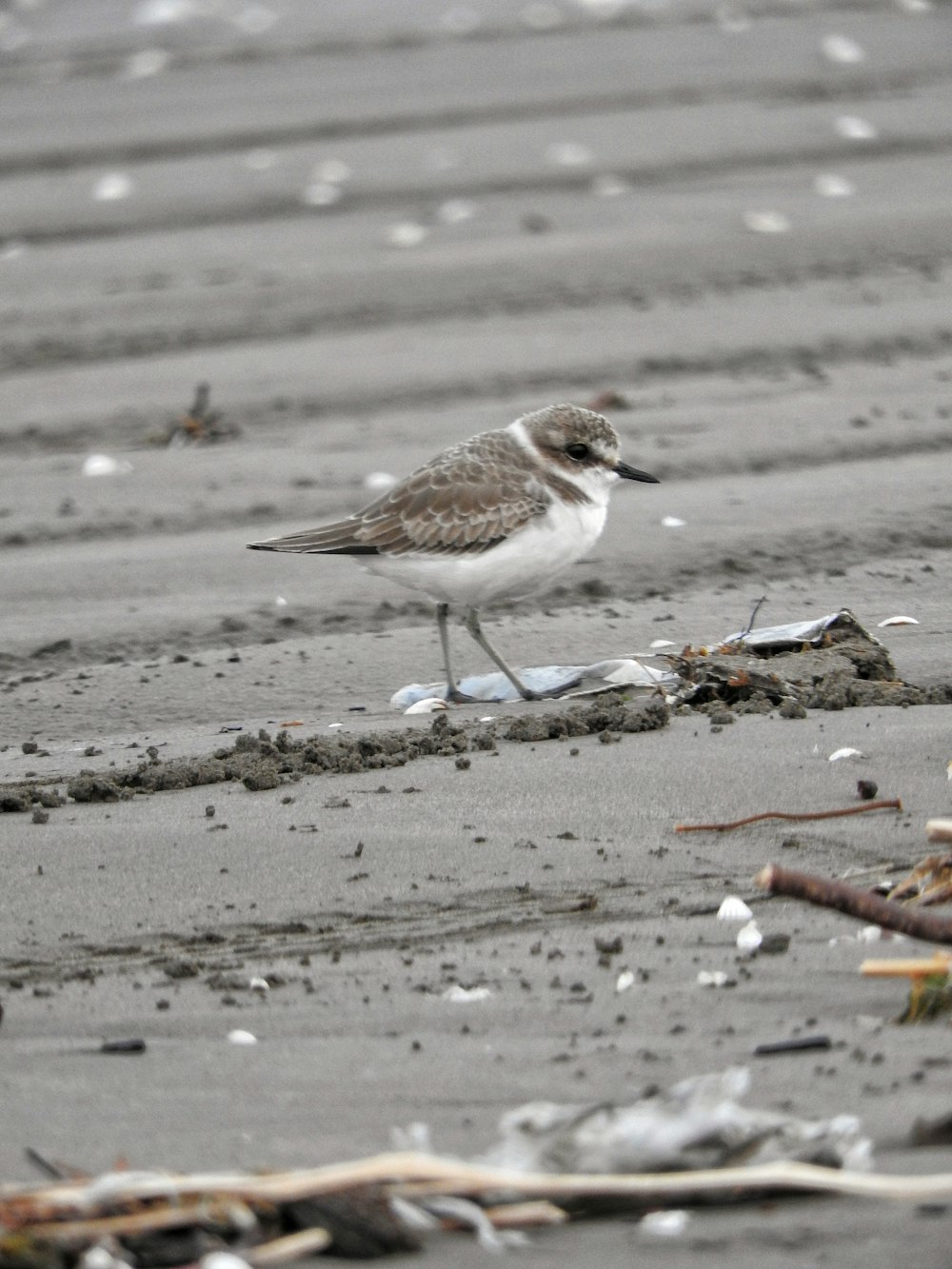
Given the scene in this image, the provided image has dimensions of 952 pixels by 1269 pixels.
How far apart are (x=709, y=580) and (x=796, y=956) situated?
2.95 metres

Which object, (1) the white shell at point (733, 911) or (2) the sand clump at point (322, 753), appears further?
(2) the sand clump at point (322, 753)

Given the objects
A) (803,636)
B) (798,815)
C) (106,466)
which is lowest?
(106,466)

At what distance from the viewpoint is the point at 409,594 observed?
250 inches

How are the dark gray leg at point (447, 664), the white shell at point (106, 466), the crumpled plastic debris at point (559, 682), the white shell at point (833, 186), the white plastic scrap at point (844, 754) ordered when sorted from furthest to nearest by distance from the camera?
1. the white shell at point (833, 186)
2. the white shell at point (106, 466)
3. the dark gray leg at point (447, 664)
4. the crumpled plastic debris at point (559, 682)
5. the white plastic scrap at point (844, 754)

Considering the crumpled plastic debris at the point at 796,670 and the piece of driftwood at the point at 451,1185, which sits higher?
the piece of driftwood at the point at 451,1185

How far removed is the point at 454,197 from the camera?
10.6m

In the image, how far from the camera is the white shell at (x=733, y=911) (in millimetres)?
3471

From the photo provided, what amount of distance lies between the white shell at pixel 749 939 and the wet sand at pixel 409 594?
0.12 feet

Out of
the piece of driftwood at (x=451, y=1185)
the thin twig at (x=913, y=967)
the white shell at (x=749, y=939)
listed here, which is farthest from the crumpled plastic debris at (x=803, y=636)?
the piece of driftwood at (x=451, y=1185)

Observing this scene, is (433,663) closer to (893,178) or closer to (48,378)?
(48,378)

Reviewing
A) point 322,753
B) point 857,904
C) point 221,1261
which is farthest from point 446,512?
point 221,1261

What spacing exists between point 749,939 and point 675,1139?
909 millimetres

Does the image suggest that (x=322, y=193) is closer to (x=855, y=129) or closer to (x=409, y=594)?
(x=855, y=129)

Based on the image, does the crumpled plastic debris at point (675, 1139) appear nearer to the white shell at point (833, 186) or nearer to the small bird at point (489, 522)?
the small bird at point (489, 522)
